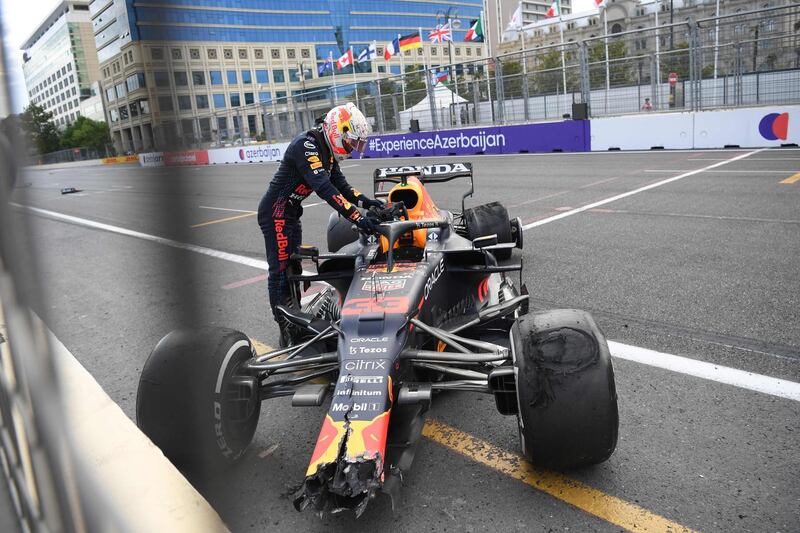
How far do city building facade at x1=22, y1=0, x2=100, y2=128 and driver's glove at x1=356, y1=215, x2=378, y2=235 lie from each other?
2967 mm

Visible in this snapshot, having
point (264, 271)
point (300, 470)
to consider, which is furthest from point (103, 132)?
point (264, 271)

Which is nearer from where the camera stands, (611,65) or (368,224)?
(368,224)

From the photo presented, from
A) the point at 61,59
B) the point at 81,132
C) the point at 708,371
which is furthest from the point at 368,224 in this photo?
the point at 61,59

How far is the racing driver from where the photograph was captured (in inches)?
193

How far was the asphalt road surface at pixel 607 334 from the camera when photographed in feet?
3.27

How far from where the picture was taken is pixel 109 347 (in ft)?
17.9

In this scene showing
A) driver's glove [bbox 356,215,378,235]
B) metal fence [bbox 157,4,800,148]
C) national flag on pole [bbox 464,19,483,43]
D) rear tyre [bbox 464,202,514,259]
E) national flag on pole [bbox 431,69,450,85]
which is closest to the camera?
driver's glove [bbox 356,215,378,235]

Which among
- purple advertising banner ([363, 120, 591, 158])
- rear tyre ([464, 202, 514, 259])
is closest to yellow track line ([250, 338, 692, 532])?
rear tyre ([464, 202, 514, 259])

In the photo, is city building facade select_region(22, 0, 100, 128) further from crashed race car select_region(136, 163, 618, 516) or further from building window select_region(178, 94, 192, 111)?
crashed race car select_region(136, 163, 618, 516)

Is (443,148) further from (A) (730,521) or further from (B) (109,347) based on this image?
(A) (730,521)

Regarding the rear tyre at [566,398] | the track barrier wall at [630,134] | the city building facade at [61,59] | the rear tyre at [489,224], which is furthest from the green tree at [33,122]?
the track barrier wall at [630,134]

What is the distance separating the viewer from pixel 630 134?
1839 centimetres

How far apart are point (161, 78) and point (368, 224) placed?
11.3ft

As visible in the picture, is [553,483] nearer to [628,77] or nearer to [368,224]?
[368,224]
